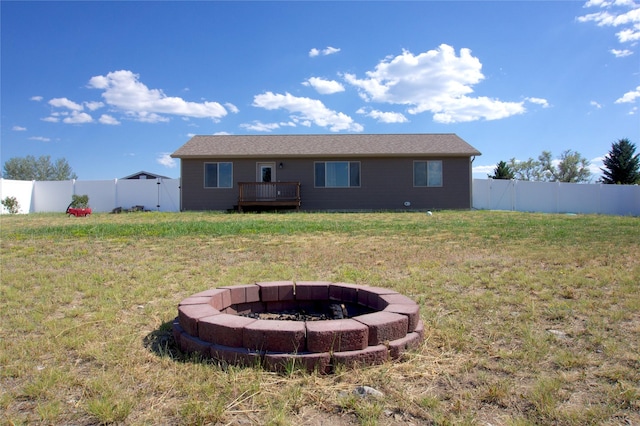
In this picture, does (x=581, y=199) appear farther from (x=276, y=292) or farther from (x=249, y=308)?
(x=249, y=308)

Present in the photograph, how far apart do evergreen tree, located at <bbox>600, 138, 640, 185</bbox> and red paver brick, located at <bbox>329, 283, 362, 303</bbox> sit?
106ft

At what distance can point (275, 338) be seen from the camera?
269 cm

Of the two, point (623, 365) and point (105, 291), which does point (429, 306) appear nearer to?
point (623, 365)

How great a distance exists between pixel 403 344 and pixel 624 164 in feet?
110

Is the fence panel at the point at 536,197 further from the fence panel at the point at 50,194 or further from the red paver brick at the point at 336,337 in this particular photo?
the fence panel at the point at 50,194

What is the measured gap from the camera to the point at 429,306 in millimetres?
4078

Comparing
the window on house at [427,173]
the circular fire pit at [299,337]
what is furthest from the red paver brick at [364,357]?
the window on house at [427,173]

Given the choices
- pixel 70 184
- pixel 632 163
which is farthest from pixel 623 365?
pixel 632 163

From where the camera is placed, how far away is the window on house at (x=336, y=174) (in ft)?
59.9

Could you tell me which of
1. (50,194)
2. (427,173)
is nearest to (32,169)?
(50,194)

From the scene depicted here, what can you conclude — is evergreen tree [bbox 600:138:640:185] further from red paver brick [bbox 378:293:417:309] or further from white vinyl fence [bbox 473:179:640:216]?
red paver brick [bbox 378:293:417:309]

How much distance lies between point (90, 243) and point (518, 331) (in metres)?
7.32

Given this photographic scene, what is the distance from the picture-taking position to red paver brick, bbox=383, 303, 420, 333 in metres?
3.07

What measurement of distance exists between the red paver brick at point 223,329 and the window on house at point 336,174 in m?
15.5
